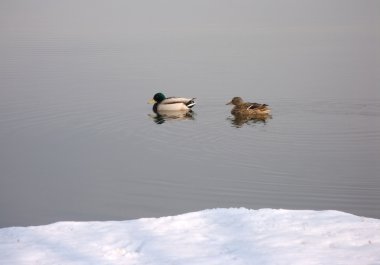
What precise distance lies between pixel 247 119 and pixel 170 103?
3.46 metres

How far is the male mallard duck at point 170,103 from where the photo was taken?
76.5 ft

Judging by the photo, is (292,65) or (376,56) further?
(376,56)

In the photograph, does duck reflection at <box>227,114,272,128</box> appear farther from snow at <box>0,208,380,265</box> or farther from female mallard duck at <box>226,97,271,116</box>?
snow at <box>0,208,380,265</box>

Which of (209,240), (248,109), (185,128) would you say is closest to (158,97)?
(248,109)

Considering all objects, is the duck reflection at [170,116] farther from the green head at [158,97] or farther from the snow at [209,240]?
the snow at [209,240]

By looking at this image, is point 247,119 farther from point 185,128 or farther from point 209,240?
point 209,240

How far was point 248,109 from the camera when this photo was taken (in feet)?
71.9

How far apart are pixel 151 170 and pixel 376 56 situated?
22.8m

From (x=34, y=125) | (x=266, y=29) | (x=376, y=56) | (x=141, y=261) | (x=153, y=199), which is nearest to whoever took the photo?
(x=141, y=261)

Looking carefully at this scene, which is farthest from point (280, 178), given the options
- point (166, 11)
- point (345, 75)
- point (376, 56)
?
point (166, 11)

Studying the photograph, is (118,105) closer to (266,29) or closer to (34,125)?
(34,125)

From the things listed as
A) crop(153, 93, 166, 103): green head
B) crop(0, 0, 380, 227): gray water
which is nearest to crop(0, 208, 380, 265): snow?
crop(0, 0, 380, 227): gray water

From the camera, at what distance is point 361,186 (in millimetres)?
13820

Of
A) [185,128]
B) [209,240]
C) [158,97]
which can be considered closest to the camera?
[209,240]
